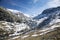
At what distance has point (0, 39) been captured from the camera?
178 m

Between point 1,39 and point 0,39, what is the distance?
6.99 ft

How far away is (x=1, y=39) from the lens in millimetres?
180250
